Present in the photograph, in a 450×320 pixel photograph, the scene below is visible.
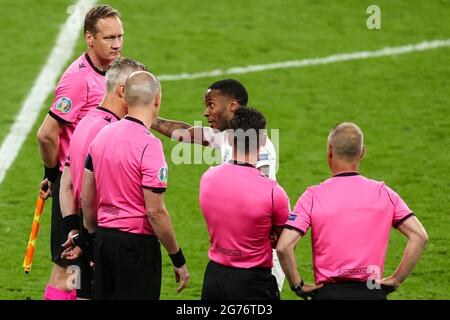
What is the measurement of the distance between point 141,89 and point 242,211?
894 mm

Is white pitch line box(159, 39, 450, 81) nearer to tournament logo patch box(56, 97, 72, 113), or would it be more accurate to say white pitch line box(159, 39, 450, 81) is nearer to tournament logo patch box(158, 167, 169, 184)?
tournament logo patch box(56, 97, 72, 113)

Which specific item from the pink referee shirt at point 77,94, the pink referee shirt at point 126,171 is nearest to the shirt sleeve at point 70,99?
the pink referee shirt at point 77,94

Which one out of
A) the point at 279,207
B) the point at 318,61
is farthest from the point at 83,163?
the point at 318,61

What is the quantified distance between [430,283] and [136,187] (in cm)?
344

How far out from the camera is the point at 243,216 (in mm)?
5863

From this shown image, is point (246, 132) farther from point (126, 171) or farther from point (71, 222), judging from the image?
point (71, 222)

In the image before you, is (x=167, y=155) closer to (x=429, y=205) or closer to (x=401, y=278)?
(x=429, y=205)

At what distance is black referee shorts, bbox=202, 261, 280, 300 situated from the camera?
5953 millimetres

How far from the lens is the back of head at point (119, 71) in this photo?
6.23 metres

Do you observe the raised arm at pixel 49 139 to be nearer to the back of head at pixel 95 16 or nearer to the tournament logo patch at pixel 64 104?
the tournament logo patch at pixel 64 104

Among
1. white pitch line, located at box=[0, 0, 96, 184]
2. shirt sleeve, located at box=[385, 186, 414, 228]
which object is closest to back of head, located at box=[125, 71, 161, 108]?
shirt sleeve, located at box=[385, 186, 414, 228]


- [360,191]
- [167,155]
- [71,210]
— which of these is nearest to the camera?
[360,191]
